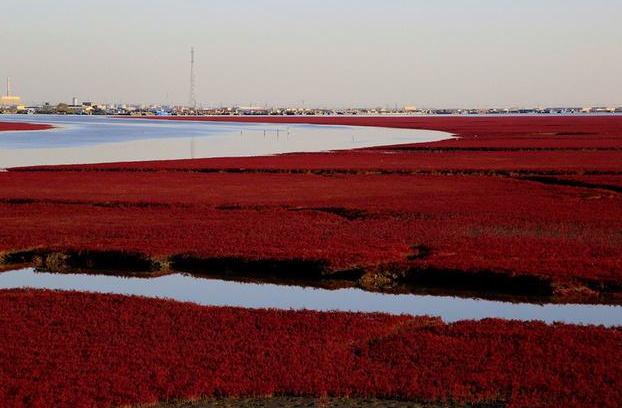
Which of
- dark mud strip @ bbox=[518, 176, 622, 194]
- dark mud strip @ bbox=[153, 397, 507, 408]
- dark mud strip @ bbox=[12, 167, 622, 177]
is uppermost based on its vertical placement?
dark mud strip @ bbox=[153, 397, 507, 408]

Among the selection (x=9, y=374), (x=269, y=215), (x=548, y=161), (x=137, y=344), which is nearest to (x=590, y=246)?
(x=269, y=215)

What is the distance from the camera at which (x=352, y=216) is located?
28219 mm

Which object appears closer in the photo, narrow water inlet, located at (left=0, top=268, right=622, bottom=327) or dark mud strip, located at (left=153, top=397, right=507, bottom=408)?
dark mud strip, located at (left=153, top=397, right=507, bottom=408)

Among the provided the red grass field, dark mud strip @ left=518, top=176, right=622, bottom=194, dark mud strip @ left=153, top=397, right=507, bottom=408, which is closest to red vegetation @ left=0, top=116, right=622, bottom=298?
dark mud strip @ left=518, top=176, right=622, bottom=194

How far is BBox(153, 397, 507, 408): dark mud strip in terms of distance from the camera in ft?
35.2

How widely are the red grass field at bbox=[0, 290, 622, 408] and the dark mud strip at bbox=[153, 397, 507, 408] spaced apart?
0.54 feet

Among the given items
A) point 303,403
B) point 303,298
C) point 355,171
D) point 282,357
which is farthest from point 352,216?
point 355,171

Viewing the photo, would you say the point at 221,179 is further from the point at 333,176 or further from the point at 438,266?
the point at 438,266

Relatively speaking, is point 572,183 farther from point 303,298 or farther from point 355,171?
point 303,298

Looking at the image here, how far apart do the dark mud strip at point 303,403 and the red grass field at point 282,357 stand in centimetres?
17

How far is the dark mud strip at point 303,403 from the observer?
10734mm

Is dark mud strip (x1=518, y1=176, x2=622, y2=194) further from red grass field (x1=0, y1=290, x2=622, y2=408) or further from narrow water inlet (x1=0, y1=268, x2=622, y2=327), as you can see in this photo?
red grass field (x1=0, y1=290, x2=622, y2=408)

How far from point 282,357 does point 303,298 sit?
5.11 m

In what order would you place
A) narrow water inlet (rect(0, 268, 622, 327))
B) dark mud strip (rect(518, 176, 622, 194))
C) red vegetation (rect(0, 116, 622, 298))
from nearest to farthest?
narrow water inlet (rect(0, 268, 622, 327)) → red vegetation (rect(0, 116, 622, 298)) → dark mud strip (rect(518, 176, 622, 194))
